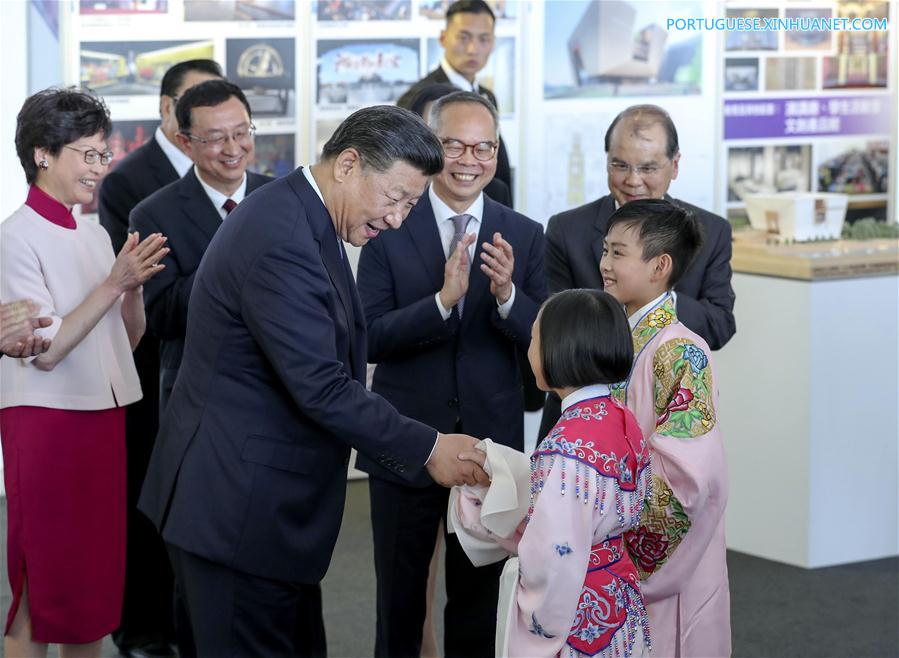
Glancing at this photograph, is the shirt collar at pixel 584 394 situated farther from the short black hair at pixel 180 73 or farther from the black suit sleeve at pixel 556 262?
the short black hair at pixel 180 73

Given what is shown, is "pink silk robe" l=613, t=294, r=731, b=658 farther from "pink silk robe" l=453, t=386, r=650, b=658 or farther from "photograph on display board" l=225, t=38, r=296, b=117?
"photograph on display board" l=225, t=38, r=296, b=117

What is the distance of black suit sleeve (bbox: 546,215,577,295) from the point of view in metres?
3.50

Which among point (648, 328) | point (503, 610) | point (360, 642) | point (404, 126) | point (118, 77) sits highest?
point (118, 77)

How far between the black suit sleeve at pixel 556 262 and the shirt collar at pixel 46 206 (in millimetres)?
1329

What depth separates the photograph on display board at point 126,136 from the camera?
525 centimetres

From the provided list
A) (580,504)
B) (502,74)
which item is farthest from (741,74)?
(580,504)

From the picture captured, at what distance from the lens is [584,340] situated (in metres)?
2.36

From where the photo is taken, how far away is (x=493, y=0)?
577cm

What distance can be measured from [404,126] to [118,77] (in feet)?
10.5

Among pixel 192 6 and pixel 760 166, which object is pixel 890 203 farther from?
pixel 192 6

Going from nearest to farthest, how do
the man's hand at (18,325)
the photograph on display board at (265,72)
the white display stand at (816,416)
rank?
1. the man's hand at (18,325)
2. the white display stand at (816,416)
3. the photograph on display board at (265,72)

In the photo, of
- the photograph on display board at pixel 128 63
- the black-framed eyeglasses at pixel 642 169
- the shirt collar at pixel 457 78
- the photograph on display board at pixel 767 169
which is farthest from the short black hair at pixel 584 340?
the photograph on display board at pixel 767 169

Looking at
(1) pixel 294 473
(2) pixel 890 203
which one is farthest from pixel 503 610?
(2) pixel 890 203

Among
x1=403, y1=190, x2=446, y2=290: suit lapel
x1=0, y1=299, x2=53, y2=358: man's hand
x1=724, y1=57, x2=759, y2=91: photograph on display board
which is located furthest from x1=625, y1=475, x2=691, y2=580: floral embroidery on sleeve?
x1=724, y1=57, x2=759, y2=91: photograph on display board
